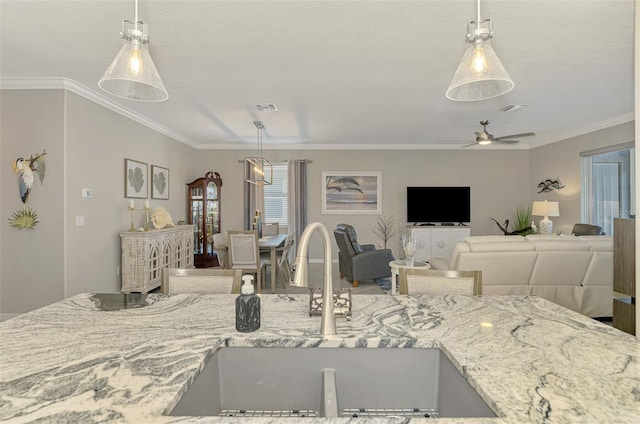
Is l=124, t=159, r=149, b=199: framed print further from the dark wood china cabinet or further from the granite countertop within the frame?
the granite countertop

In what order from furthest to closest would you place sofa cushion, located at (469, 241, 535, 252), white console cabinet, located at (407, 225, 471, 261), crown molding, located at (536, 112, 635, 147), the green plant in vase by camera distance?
white console cabinet, located at (407, 225, 471, 261)
the green plant in vase
crown molding, located at (536, 112, 635, 147)
sofa cushion, located at (469, 241, 535, 252)

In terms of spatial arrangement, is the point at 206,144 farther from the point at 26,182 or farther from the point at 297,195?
the point at 26,182

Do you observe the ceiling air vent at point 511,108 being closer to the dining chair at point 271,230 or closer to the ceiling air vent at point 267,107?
the ceiling air vent at point 267,107

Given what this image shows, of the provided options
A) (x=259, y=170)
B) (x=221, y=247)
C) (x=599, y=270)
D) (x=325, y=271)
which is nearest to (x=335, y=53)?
(x=325, y=271)

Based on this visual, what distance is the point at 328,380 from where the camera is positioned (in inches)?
40.4

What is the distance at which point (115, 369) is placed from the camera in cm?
85

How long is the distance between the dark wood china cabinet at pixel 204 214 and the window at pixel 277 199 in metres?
1.04

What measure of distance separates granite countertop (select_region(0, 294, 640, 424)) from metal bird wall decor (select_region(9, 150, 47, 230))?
8.80ft

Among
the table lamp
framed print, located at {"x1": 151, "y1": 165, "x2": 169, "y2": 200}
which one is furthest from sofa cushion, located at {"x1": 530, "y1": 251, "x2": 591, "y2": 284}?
framed print, located at {"x1": 151, "y1": 165, "x2": 169, "y2": 200}

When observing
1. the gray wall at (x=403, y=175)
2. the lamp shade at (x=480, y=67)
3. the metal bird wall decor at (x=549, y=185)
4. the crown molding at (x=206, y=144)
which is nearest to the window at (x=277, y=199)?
the gray wall at (x=403, y=175)

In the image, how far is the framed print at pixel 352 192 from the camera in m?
7.07

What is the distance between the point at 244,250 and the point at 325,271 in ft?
11.6

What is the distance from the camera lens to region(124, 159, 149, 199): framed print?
4523 millimetres

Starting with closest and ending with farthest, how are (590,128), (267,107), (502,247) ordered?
1. (502,247)
2. (267,107)
3. (590,128)
